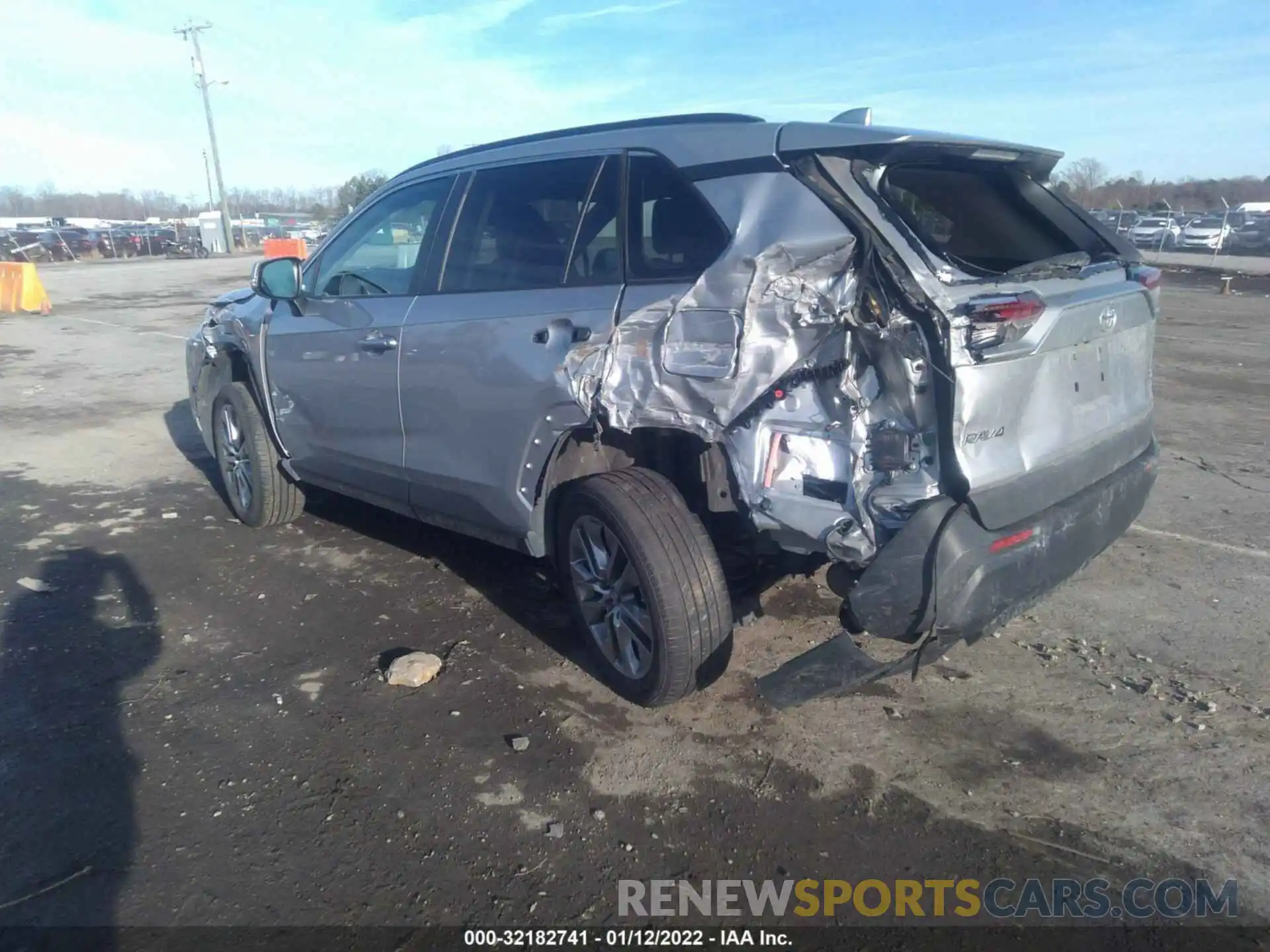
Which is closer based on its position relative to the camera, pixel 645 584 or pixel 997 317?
pixel 997 317

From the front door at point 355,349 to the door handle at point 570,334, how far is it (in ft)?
3.14

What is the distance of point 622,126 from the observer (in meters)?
3.62

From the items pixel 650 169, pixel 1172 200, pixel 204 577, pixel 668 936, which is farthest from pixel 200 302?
pixel 1172 200

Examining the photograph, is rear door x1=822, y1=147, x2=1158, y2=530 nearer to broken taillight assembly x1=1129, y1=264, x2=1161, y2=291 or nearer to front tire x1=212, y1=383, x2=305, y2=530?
broken taillight assembly x1=1129, y1=264, x2=1161, y2=291

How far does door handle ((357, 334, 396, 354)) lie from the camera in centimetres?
422

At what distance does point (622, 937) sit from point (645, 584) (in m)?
1.15

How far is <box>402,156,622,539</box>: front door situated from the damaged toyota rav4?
0.04 feet

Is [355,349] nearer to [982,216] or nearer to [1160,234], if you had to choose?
[982,216]

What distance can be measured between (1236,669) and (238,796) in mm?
3652

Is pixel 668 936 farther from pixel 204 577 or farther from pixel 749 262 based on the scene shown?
pixel 204 577

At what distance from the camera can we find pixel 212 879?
8.79 ft

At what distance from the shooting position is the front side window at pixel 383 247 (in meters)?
4.31

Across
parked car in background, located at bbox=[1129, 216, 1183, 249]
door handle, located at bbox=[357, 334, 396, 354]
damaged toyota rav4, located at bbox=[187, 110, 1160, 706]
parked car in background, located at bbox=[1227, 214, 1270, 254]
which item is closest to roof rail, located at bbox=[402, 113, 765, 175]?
damaged toyota rav4, located at bbox=[187, 110, 1160, 706]

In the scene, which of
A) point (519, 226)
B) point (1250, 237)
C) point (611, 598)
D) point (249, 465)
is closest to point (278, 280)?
point (249, 465)
